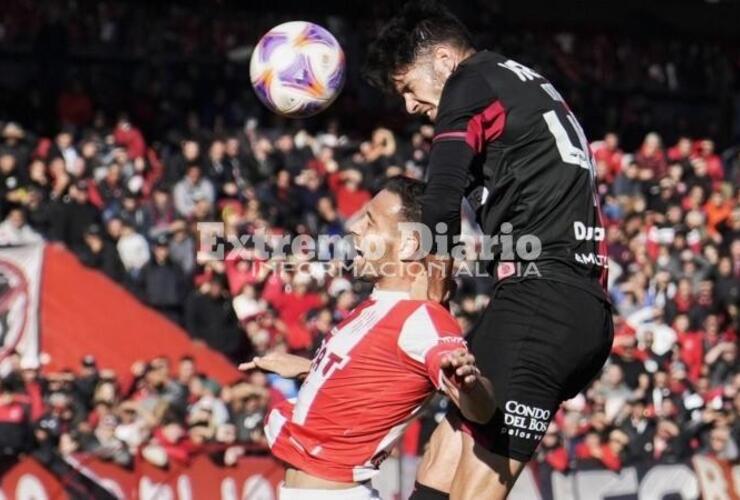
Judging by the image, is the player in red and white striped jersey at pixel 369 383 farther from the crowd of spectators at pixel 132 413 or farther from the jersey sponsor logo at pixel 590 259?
the crowd of spectators at pixel 132 413

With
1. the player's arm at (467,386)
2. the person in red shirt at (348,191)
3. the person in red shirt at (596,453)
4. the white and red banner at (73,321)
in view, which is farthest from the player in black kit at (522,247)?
the person in red shirt at (348,191)

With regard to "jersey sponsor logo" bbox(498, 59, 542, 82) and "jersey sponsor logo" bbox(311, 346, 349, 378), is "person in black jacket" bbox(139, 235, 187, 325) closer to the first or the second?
"jersey sponsor logo" bbox(311, 346, 349, 378)

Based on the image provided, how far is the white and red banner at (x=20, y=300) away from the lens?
45.8 feet

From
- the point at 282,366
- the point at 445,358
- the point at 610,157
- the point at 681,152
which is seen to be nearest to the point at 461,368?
the point at 445,358

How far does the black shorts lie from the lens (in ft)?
17.7

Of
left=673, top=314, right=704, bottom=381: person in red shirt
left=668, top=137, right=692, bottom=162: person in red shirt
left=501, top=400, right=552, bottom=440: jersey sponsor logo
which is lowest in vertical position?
left=673, top=314, right=704, bottom=381: person in red shirt

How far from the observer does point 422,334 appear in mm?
5133

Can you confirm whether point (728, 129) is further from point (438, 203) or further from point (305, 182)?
point (438, 203)

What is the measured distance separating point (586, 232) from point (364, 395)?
103cm

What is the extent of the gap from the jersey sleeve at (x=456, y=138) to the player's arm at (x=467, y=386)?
1.94ft

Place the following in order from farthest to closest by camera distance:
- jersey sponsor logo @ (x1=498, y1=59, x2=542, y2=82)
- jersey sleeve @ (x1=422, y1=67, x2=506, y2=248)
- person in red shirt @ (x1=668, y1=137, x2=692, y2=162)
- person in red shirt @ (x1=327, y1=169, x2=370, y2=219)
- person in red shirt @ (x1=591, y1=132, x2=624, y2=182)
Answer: person in red shirt @ (x1=668, y1=137, x2=692, y2=162)
person in red shirt @ (x1=591, y1=132, x2=624, y2=182)
person in red shirt @ (x1=327, y1=169, x2=370, y2=219)
jersey sponsor logo @ (x1=498, y1=59, x2=542, y2=82)
jersey sleeve @ (x1=422, y1=67, x2=506, y2=248)

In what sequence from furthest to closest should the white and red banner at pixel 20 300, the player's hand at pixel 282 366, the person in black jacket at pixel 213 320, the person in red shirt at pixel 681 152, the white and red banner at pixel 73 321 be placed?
1. the person in red shirt at pixel 681 152
2. the person in black jacket at pixel 213 320
3. the white and red banner at pixel 73 321
4. the white and red banner at pixel 20 300
5. the player's hand at pixel 282 366

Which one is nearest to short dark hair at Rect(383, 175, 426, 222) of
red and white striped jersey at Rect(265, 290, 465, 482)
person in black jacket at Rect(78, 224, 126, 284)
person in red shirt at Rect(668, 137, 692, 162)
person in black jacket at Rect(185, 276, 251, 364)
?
red and white striped jersey at Rect(265, 290, 465, 482)

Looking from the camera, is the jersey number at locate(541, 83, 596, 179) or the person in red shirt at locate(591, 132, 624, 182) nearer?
the jersey number at locate(541, 83, 596, 179)
